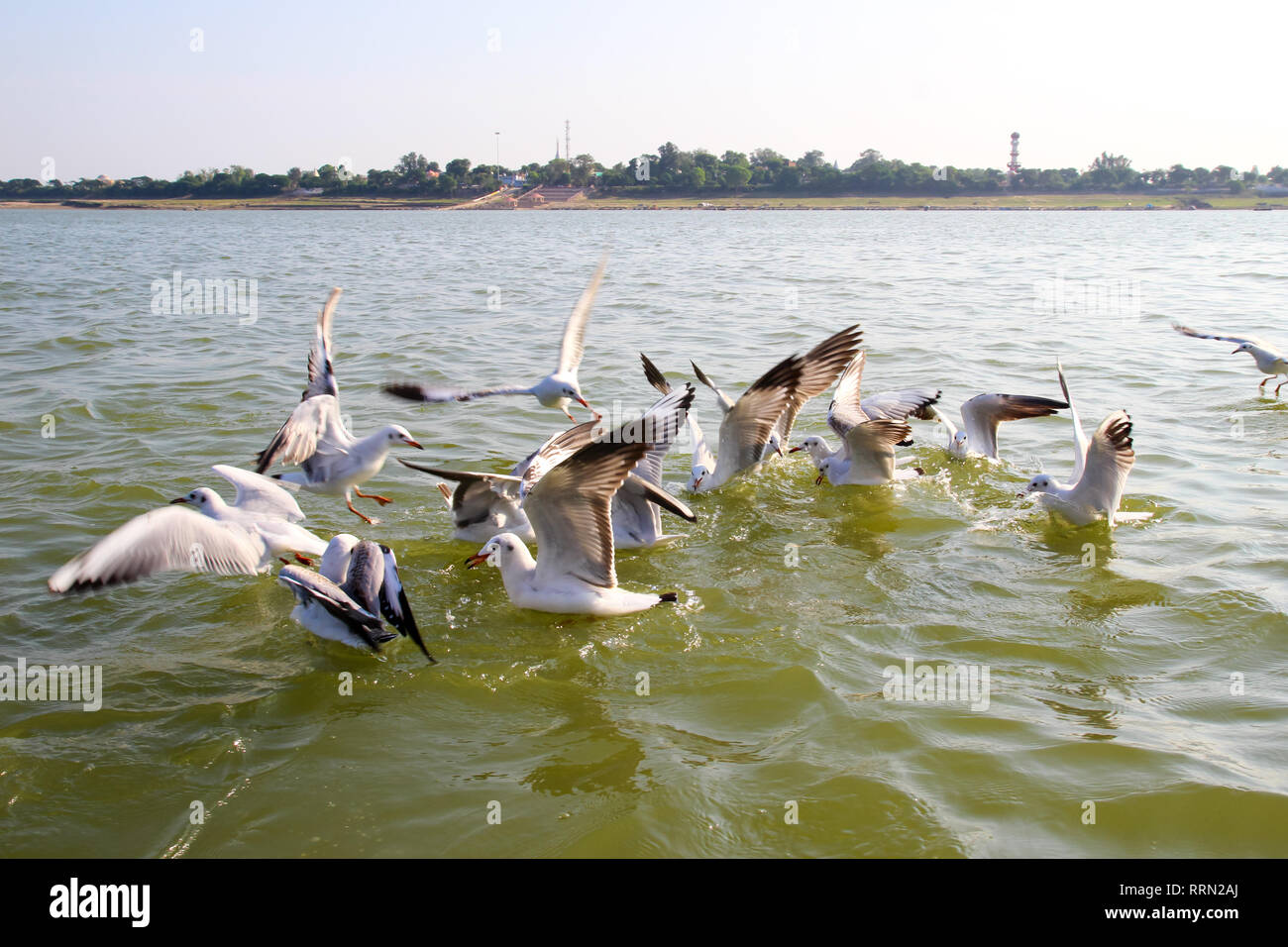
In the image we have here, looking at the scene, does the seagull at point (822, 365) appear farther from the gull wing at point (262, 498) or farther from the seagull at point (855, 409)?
the gull wing at point (262, 498)

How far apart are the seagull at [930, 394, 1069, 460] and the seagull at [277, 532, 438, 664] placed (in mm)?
6476

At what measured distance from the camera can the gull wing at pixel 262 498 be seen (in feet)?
23.7

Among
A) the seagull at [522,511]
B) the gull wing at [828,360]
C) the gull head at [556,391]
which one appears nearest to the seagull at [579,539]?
the seagull at [522,511]

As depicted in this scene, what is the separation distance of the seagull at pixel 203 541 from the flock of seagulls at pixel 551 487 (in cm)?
1

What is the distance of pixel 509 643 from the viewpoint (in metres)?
6.30

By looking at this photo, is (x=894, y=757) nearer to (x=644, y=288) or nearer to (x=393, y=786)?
(x=393, y=786)

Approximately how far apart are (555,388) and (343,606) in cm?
392

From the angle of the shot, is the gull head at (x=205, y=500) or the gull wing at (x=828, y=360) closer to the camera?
the gull head at (x=205, y=500)

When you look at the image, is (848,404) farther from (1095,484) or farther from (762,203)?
(762,203)

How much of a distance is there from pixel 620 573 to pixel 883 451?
3.39 m

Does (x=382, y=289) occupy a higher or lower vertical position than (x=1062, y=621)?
higher

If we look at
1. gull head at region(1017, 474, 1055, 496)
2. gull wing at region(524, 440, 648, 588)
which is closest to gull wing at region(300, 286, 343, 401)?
gull wing at region(524, 440, 648, 588)
